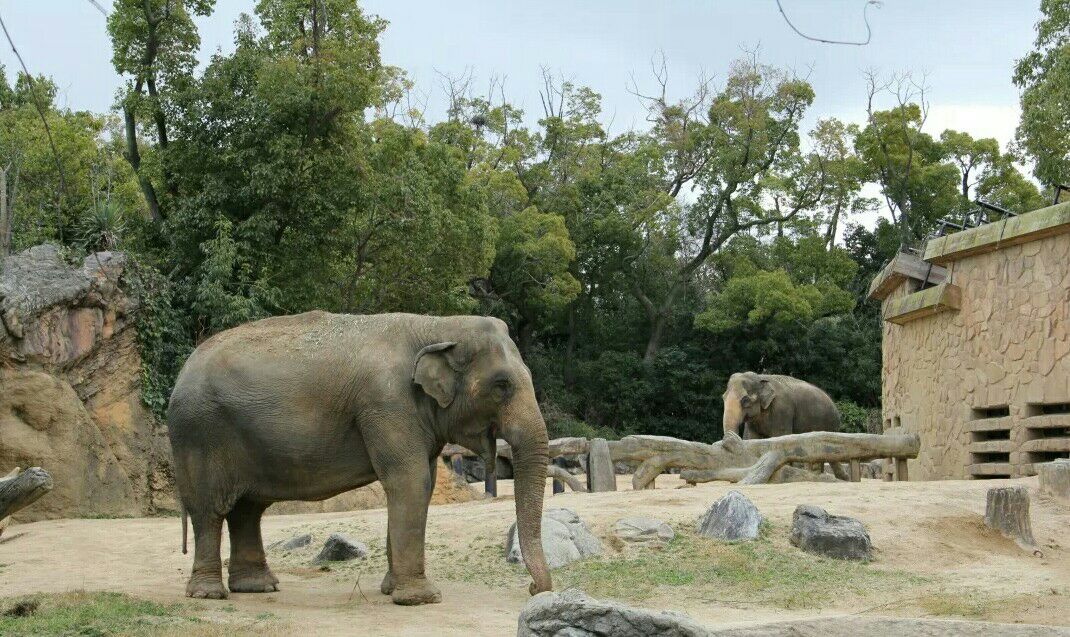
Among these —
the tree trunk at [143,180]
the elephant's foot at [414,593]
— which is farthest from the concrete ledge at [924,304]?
the tree trunk at [143,180]

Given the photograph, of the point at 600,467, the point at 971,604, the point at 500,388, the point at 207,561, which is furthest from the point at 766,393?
the point at 207,561

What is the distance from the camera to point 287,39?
83.7 ft

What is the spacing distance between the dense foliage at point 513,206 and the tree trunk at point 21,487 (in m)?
12.3

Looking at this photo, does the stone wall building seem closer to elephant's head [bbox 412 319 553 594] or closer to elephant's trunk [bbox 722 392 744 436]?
elephant's trunk [bbox 722 392 744 436]

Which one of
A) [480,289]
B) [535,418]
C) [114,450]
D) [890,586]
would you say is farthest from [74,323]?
[480,289]

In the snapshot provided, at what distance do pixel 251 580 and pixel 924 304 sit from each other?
13.6 meters

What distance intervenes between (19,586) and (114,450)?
28.1 ft

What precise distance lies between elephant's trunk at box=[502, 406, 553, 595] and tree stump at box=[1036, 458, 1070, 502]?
7.48 m

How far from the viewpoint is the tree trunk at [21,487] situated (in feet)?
25.0

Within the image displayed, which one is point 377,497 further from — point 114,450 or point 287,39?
point 287,39

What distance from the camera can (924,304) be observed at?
20062mm

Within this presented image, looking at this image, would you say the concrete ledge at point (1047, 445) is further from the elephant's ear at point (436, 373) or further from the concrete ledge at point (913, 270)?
the elephant's ear at point (436, 373)

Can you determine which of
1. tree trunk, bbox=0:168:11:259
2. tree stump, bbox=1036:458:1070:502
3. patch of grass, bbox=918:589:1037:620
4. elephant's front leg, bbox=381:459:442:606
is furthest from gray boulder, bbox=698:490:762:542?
tree trunk, bbox=0:168:11:259

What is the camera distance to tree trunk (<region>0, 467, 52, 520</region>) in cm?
761
